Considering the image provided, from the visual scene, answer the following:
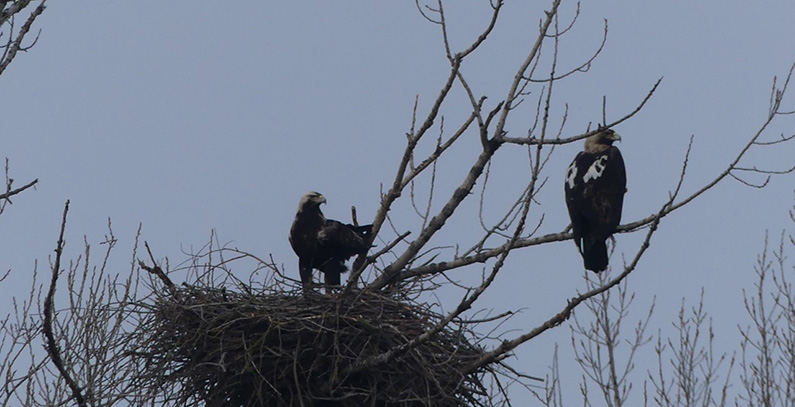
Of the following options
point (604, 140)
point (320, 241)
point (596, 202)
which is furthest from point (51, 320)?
point (604, 140)

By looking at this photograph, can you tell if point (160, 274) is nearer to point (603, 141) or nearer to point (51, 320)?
point (51, 320)

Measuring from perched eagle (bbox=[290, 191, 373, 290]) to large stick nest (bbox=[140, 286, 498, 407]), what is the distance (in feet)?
5.31

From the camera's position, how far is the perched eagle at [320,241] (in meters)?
7.86

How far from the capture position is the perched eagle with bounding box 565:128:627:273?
7828mm

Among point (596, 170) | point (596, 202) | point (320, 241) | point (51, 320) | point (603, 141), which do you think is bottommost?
point (51, 320)

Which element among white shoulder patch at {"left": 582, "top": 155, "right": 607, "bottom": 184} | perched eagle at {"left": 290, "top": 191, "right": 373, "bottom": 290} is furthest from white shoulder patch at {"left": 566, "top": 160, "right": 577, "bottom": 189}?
perched eagle at {"left": 290, "top": 191, "right": 373, "bottom": 290}

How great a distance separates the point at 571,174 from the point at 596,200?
0.45m

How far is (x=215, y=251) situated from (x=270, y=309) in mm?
1034

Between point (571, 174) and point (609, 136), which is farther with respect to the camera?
point (609, 136)

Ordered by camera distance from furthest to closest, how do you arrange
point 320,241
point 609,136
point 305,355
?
point 609,136, point 320,241, point 305,355

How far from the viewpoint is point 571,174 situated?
829 cm

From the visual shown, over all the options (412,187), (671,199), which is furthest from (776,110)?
(412,187)

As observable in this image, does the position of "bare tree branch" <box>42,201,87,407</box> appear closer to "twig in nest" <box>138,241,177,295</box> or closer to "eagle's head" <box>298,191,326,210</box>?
"twig in nest" <box>138,241,177,295</box>

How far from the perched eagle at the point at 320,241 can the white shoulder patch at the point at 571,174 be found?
1694mm
